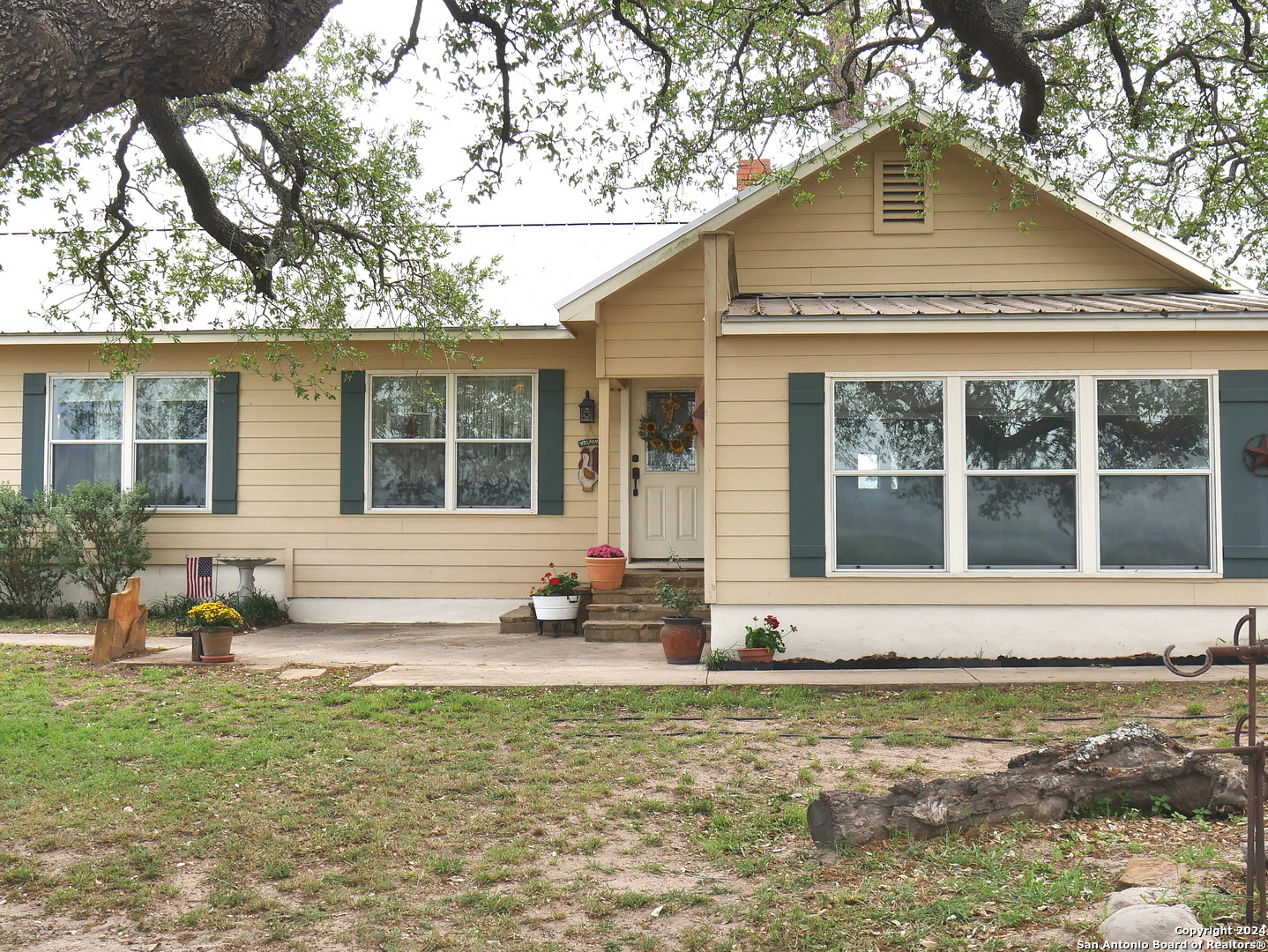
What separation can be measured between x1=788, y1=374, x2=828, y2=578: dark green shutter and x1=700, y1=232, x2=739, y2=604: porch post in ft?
2.02

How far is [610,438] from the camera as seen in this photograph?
1074 cm

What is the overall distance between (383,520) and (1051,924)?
905cm

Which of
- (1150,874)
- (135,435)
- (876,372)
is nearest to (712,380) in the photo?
(876,372)

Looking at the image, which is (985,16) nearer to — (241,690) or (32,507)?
(241,690)

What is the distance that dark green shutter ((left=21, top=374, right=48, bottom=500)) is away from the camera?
447 inches

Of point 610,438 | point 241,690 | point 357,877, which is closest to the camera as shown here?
point 357,877

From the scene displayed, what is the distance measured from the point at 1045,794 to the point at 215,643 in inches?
262

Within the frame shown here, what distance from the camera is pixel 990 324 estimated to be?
26.2ft

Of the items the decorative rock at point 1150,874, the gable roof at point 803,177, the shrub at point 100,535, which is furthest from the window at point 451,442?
the decorative rock at point 1150,874

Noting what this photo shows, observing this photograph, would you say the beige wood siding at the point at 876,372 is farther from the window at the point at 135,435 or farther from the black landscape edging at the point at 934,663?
the window at the point at 135,435

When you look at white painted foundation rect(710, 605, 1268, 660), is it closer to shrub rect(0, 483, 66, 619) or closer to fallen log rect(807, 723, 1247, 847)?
fallen log rect(807, 723, 1247, 847)

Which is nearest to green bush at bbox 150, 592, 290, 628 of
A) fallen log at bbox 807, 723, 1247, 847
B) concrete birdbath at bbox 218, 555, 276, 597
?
concrete birdbath at bbox 218, 555, 276, 597

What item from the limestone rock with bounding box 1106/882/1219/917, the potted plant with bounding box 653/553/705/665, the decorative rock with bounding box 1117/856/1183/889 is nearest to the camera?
A: the limestone rock with bounding box 1106/882/1219/917

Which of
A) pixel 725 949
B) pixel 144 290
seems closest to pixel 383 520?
pixel 144 290
